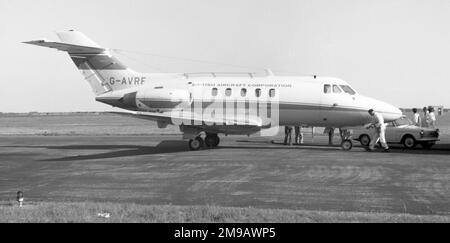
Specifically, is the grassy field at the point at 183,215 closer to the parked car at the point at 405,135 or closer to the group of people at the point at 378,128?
the group of people at the point at 378,128

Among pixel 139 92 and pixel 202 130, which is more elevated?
pixel 139 92

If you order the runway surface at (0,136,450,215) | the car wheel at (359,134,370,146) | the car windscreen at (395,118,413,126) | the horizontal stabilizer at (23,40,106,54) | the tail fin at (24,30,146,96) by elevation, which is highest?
the horizontal stabilizer at (23,40,106,54)

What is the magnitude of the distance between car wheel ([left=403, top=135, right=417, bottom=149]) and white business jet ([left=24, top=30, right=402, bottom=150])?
1.45m

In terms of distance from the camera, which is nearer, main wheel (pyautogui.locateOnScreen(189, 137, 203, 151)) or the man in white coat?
the man in white coat

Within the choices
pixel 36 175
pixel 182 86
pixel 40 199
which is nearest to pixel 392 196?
pixel 40 199

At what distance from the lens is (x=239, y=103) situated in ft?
77.3

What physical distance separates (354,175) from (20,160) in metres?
13.8

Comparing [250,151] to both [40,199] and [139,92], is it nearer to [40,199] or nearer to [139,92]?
[139,92]

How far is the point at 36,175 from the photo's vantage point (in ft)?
52.4

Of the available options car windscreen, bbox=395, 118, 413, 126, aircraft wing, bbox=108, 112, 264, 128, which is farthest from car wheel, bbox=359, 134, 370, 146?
aircraft wing, bbox=108, 112, 264, 128

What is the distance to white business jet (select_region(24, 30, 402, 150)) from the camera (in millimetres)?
22844

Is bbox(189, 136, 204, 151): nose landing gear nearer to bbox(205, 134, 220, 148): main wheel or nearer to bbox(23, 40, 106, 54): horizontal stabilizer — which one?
bbox(205, 134, 220, 148): main wheel

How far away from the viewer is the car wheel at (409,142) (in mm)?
23562

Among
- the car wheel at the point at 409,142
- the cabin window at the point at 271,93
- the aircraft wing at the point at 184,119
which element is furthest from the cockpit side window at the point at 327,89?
the car wheel at the point at 409,142
